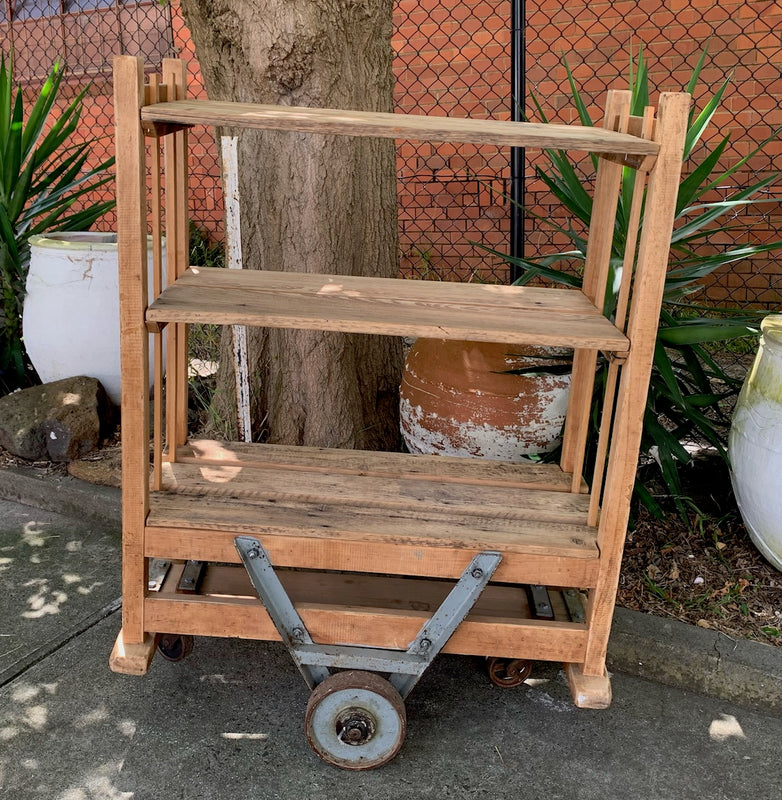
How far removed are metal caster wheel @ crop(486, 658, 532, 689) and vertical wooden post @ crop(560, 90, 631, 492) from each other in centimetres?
50

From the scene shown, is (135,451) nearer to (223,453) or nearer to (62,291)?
(223,453)

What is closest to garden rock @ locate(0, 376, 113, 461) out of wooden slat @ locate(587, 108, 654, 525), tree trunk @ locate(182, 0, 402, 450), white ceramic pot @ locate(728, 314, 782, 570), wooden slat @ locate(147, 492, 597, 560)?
tree trunk @ locate(182, 0, 402, 450)

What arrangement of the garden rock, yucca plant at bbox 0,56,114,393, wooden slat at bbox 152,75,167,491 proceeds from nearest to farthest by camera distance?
wooden slat at bbox 152,75,167,491, the garden rock, yucca plant at bbox 0,56,114,393

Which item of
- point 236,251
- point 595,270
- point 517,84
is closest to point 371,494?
point 595,270

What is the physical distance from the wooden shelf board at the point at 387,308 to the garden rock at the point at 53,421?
161 centimetres

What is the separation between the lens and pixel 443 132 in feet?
5.58

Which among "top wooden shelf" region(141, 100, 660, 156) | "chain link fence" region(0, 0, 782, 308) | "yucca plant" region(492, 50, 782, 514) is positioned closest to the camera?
"top wooden shelf" region(141, 100, 660, 156)

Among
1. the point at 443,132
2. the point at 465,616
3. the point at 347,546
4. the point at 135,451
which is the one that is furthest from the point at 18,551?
the point at 443,132

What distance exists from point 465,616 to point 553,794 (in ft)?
1.53

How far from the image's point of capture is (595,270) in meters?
2.41

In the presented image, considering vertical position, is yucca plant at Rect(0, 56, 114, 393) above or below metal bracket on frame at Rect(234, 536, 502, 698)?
above

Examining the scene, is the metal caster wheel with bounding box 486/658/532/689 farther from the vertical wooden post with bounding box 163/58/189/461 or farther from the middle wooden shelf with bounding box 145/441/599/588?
the vertical wooden post with bounding box 163/58/189/461

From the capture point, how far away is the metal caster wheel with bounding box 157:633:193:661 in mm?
2365

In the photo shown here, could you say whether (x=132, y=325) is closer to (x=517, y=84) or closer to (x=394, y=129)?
(x=394, y=129)
